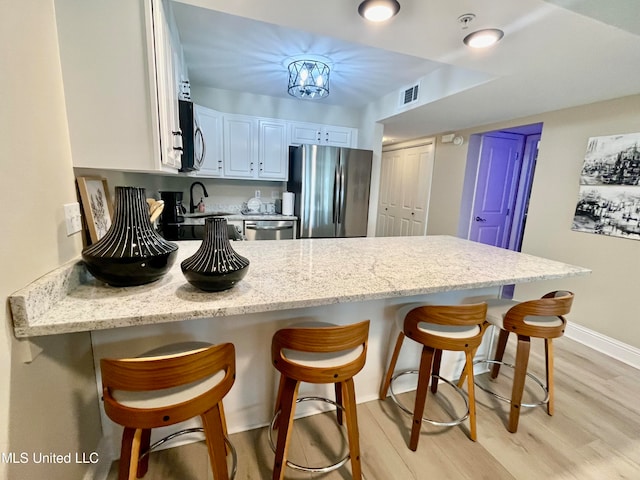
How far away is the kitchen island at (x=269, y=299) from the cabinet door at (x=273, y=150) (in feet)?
7.24

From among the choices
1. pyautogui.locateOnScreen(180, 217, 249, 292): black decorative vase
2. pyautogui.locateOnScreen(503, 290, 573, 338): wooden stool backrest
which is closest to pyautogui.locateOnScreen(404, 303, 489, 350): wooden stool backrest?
pyautogui.locateOnScreen(503, 290, 573, 338): wooden stool backrest

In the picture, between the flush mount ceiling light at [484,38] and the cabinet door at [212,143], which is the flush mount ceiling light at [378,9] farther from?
the cabinet door at [212,143]

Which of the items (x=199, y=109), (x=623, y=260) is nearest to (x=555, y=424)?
(x=623, y=260)

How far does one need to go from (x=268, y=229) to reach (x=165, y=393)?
287 centimetres

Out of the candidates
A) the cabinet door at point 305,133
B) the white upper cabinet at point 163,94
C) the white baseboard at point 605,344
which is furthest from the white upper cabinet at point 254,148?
the white baseboard at point 605,344

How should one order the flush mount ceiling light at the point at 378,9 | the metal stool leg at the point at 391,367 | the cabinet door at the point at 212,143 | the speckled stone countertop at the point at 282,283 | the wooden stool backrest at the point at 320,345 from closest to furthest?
the speckled stone countertop at the point at 282,283
the wooden stool backrest at the point at 320,345
the flush mount ceiling light at the point at 378,9
the metal stool leg at the point at 391,367
the cabinet door at the point at 212,143

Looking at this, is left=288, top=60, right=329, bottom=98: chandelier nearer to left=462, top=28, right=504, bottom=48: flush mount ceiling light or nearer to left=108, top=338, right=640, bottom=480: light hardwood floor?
left=462, top=28, right=504, bottom=48: flush mount ceiling light

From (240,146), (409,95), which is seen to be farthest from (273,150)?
(409,95)

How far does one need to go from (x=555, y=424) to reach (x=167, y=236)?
351 centimetres

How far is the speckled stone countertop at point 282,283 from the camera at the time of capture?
875mm

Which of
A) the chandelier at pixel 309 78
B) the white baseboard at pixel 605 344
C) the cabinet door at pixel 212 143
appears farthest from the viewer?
the cabinet door at pixel 212 143

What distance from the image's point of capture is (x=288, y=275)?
1.33 meters

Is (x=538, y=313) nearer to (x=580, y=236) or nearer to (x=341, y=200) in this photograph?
(x=580, y=236)

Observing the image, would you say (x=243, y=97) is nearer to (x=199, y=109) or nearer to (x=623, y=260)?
(x=199, y=109)
